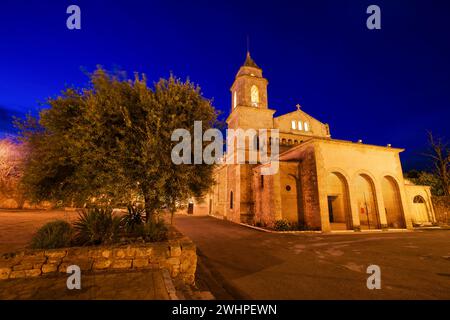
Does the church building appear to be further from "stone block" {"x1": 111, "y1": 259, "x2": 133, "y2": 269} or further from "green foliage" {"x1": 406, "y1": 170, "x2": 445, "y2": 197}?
"stone block" {"x1": 111, "y1": 259, "x2": 133, "y2": 269}

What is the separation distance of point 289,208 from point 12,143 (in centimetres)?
3066

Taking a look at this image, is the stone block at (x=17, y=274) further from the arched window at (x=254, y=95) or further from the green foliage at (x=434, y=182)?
the green foliage at (x=434, y=182)

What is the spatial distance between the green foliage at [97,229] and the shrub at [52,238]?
30 centimetres

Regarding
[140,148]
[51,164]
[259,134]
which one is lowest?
[51,164]

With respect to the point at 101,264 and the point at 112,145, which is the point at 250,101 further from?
the point at 101,264

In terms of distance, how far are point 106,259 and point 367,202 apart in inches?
859

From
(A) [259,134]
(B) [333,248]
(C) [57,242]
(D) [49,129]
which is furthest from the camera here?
(A) [259,134]

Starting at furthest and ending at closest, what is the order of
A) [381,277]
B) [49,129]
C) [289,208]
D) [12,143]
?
[12,143], [289,208], [49,129], [381,277]

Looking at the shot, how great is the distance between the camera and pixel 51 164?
248 inches

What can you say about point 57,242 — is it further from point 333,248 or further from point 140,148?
point 333,248

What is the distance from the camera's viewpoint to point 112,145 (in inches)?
245

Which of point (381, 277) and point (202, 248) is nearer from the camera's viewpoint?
point (381, 277)

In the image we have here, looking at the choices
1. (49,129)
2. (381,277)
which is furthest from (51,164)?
(381,277)

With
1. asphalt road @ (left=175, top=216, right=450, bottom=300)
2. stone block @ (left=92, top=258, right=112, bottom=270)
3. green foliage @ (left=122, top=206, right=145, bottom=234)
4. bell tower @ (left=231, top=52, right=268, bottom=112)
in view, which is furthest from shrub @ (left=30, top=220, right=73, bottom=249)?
bell tower @ (left=231, top=52, right=268, bottom=112)
